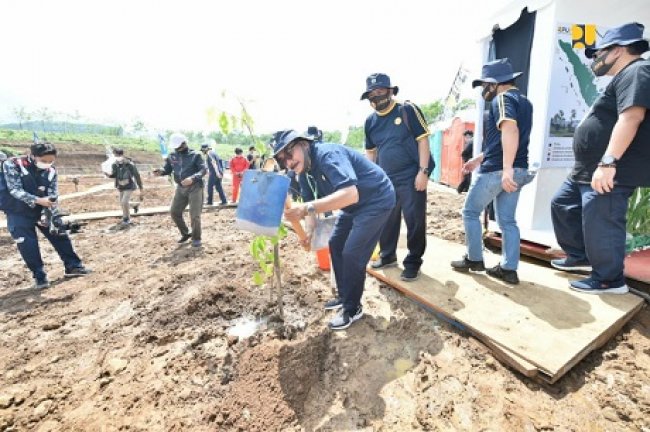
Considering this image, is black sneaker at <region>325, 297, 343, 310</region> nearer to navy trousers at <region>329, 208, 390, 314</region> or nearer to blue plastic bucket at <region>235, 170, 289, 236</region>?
navy trousers at <region>329, 208, 390, 314</region>

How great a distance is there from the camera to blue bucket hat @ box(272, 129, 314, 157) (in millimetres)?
2250

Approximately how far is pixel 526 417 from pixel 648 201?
106 inches

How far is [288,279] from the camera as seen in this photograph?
12.8ft

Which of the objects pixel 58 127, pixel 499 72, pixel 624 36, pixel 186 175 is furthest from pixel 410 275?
pixel 58 127

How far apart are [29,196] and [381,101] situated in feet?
14.5

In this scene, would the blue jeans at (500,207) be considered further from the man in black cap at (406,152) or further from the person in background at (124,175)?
the person in background at (124,175)

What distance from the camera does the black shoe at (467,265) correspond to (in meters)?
3.17

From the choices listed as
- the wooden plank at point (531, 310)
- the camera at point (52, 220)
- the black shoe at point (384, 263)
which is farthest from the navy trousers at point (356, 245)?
the camera at point (52, 220)

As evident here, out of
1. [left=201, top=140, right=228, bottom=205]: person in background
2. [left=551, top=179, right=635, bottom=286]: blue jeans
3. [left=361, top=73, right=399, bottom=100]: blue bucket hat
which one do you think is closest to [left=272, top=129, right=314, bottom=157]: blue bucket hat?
[left=361, top=73, right=399, bottom=100]: blue bucket hat

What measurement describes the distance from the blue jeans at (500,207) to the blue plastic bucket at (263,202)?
1769mm

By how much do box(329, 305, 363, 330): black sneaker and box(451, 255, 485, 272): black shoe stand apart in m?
1.15

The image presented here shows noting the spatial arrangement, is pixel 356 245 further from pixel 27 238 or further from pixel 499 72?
pixel 27 238

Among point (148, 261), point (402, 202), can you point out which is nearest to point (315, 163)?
point (402, 202)

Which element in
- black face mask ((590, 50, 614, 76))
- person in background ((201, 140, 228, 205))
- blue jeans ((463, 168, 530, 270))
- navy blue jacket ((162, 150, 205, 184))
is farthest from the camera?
person in background ((201, 140, 228, 205))
